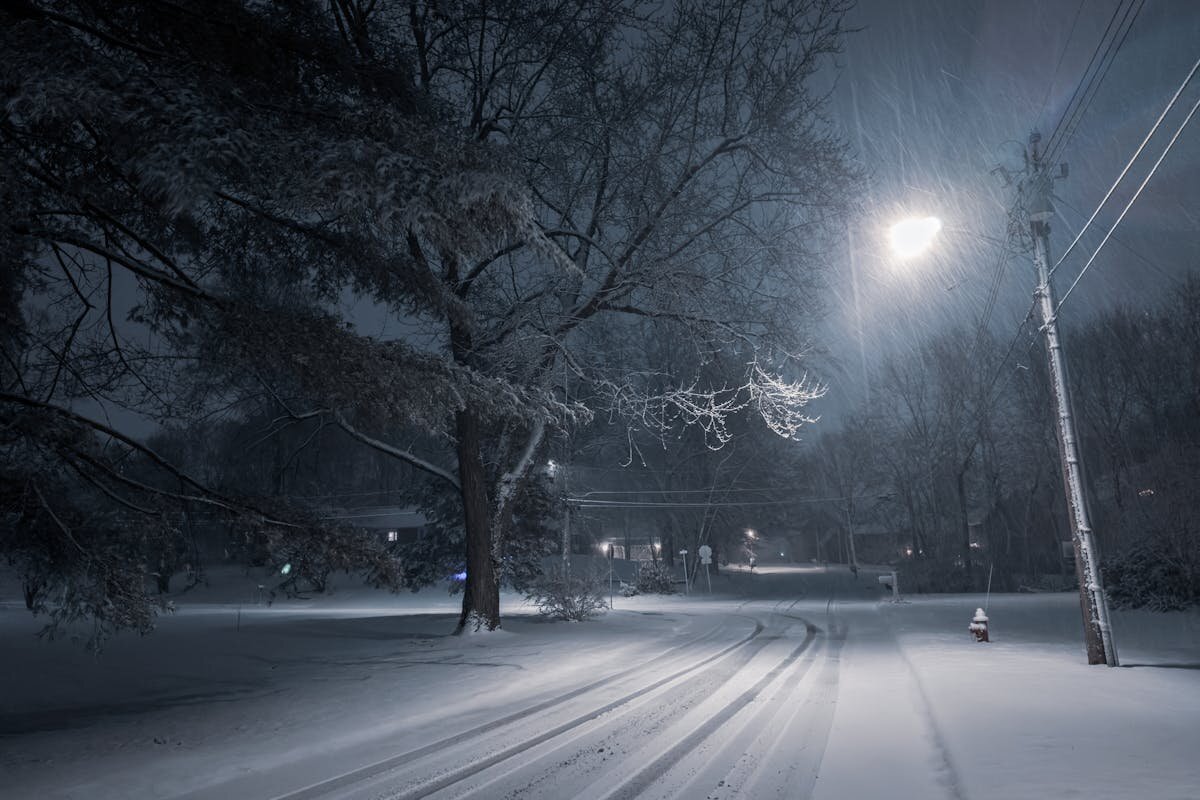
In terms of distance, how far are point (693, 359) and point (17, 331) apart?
1373 cm

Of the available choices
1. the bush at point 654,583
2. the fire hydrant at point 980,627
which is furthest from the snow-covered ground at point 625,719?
the bush at point 654,583

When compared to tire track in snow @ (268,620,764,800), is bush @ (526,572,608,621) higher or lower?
higher

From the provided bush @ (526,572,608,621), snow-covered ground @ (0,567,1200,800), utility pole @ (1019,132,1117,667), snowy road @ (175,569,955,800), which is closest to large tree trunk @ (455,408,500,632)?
snow-covered ground @ (0,567,1200,800)

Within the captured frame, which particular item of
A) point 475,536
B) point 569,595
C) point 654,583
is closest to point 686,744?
point 475,536

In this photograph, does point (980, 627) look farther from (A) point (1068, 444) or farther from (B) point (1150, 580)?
(B) point (1150, 580)

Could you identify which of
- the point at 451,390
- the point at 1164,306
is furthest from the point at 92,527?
the point at 1164,306

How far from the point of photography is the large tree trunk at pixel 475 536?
16078 millimetres

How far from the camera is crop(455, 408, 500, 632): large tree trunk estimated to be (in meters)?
16.1

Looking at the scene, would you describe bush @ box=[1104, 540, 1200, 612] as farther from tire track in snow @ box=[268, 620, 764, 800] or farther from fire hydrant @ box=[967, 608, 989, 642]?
tire track in snow @ box=[268, 620, 764, 800]

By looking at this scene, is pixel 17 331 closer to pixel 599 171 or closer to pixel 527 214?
pixel 527 214

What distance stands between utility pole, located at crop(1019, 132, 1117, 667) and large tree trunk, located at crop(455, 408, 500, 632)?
36.1 ft

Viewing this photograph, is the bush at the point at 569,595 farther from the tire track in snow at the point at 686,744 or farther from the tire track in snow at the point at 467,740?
the tire track in snow at the point at 686,744

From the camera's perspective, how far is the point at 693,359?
18.6m

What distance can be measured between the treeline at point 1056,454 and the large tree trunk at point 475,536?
15206mm
